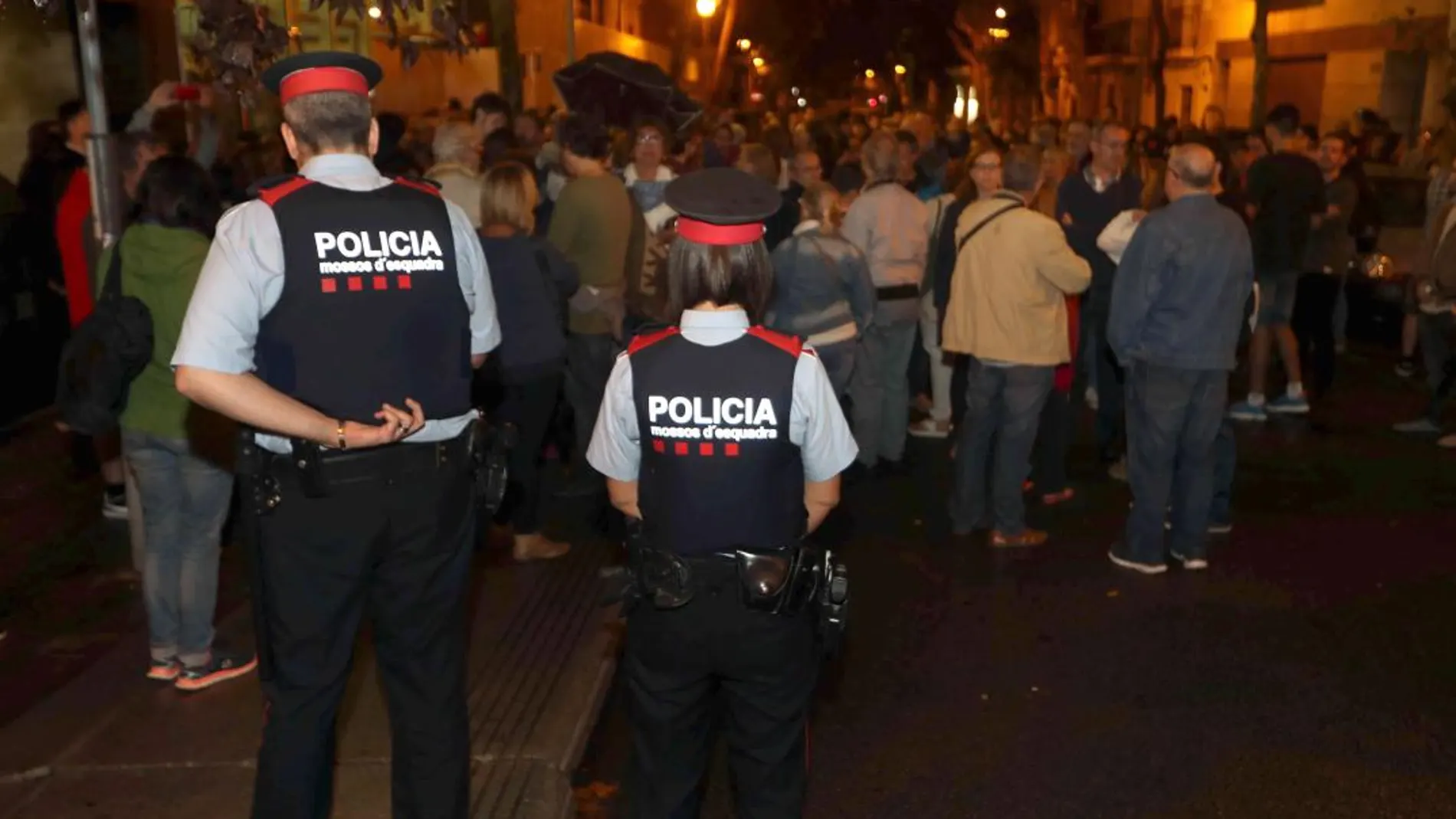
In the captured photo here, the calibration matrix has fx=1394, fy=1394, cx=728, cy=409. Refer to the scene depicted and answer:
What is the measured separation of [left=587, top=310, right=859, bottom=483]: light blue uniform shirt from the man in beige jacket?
3651mm

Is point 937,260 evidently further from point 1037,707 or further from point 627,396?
point 627,396

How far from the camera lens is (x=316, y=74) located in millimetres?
3568

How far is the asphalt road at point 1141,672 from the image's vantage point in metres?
4.86

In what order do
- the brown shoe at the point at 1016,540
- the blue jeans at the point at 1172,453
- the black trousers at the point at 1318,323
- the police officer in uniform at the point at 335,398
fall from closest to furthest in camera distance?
the police officer in uniform at the point at 335,398 → the blue jeans at the point at 1172,453 → the brown shoe at the point at 1016,540 → the black trousers at the point at 1318,323

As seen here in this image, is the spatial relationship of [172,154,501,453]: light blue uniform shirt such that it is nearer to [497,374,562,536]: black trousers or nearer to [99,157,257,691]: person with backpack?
[99,157,257,691]: person with backpack

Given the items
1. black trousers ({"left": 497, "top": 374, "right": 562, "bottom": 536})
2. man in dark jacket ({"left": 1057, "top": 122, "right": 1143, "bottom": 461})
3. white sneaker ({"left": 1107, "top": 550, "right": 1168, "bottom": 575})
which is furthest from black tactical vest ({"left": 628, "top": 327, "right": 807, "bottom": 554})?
man in dark jacket ({"left": 1057, "top": 122, "right": 1143, "bottom": 461})

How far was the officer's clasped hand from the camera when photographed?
11.7ft

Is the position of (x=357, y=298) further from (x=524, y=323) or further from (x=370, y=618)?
(x=524, y=323)

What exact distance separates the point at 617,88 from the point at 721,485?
366 inches

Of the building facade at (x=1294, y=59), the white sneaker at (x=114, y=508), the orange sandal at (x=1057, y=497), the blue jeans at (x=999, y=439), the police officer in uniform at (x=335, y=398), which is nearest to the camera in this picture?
the police officer in uniform at (x=335, y=398)

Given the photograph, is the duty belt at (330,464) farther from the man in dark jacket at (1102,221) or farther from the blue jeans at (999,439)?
the man in dark jacket at (1102,221)

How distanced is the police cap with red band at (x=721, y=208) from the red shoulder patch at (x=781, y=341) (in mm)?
228

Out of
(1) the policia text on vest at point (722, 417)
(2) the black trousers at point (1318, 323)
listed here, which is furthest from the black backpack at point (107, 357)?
(2) the black trousers at point (1318, 323)

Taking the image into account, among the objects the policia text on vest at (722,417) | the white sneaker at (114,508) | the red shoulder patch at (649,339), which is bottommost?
the white sneaker at (114,508)
